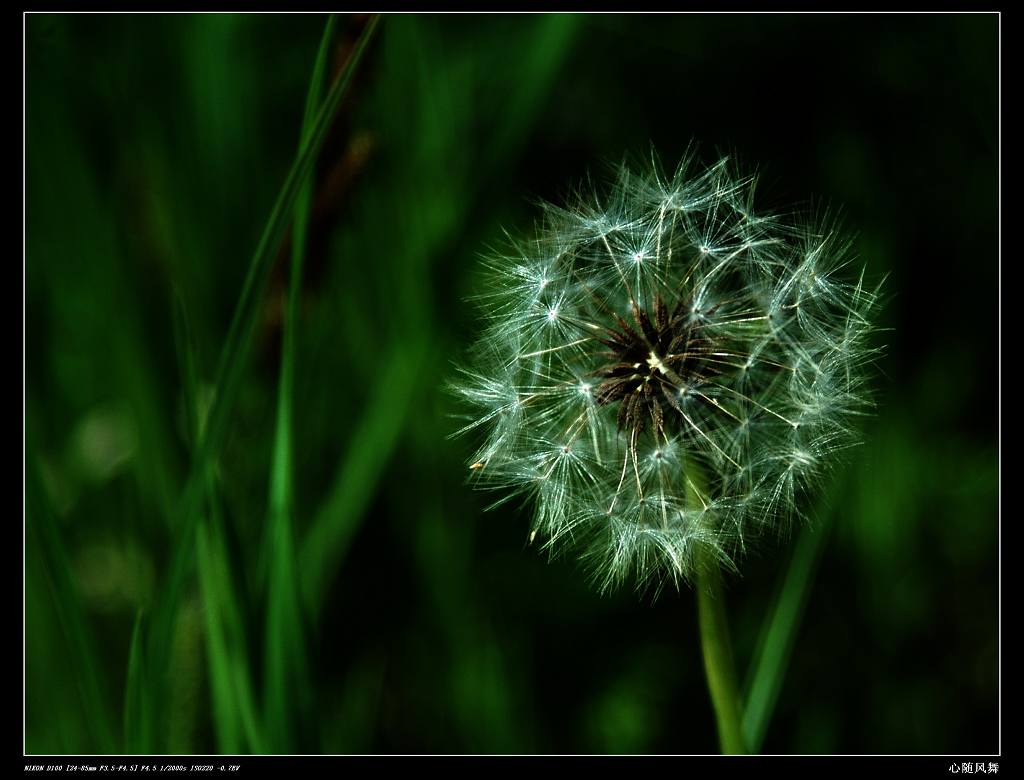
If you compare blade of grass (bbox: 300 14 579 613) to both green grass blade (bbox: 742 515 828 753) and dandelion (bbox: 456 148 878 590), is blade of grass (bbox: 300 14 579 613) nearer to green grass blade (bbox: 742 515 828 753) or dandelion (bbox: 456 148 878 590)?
dandelion (bbox: 456 148 878 590)

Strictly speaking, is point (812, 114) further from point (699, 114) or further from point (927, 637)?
point (927, 637)

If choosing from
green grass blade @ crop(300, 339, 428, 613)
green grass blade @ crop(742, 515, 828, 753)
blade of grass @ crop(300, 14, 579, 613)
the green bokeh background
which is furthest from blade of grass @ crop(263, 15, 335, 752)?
green grass blade @ crop(742, 515, 828, 753)

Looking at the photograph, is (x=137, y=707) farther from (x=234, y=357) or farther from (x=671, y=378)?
(x=671, y=378)

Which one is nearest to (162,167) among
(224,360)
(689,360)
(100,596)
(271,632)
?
(100,596)

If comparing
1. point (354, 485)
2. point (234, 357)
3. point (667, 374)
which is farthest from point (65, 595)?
point (667, 374)

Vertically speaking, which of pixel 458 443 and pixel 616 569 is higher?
pixel 458 443

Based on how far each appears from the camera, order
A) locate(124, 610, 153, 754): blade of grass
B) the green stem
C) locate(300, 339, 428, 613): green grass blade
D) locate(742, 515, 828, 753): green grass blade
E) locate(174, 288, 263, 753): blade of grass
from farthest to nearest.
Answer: locate(300, 339, 428, 613): green grass blade < locate(742, 515, 828, 753): green grass blade < locate(174, 288, 263, 753): blade of grass < locate(124, 610, 153, 754): blade of grass < the green stem
